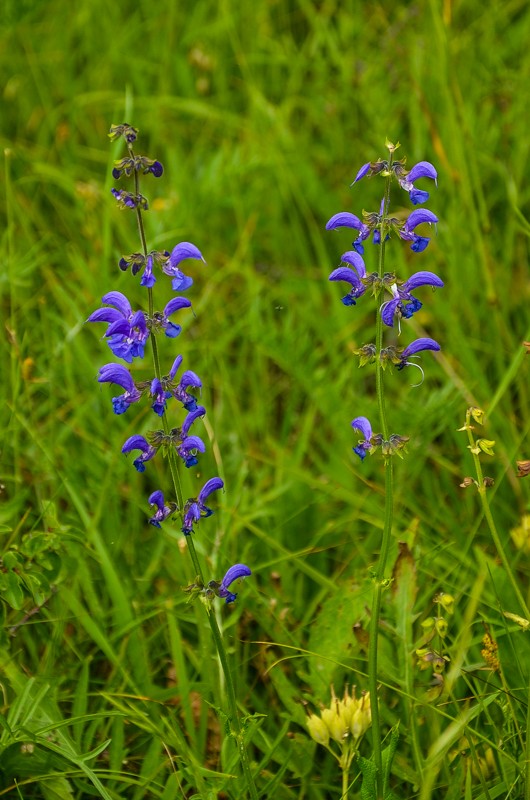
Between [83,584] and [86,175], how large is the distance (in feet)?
8.26

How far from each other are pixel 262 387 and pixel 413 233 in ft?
5.59

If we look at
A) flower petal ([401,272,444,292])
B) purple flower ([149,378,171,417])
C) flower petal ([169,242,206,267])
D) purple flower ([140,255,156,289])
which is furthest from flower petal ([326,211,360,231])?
purple flower ([149,378,171,417])

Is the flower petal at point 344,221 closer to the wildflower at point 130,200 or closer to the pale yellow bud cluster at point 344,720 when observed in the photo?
the wildflower at point 130,200

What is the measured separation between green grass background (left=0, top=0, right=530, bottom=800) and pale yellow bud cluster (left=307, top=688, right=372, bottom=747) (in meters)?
0.10

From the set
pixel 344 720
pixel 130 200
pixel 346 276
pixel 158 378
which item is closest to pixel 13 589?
pixel 158 378

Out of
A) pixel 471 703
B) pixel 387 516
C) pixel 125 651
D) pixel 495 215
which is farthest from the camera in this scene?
pixel 495 215

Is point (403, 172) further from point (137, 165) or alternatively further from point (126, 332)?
point (126, 332)

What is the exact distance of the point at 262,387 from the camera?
11.8 ft

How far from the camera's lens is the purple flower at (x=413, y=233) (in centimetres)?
188

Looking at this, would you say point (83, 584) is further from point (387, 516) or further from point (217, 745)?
point (387, 516)

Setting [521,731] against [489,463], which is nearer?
[521,731]

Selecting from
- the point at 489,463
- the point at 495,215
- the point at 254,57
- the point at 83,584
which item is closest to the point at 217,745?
the point at 83,584

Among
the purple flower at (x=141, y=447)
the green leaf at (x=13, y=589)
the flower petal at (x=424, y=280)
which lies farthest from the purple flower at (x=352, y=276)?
the green leaf at (x=13, y=589)

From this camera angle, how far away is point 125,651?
264 cm
